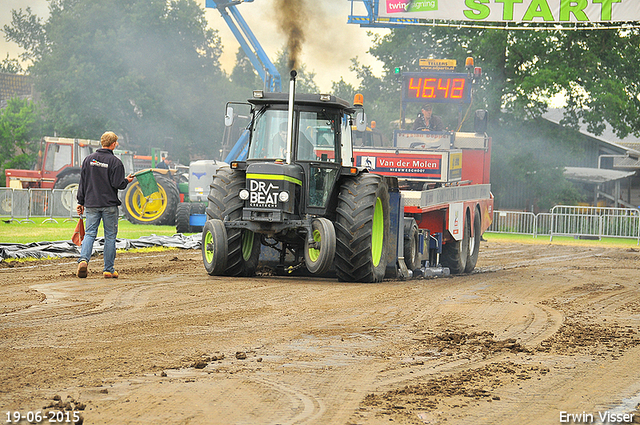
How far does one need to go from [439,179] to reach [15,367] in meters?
11.3

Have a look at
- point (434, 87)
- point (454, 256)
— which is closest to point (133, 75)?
point (434, 87)

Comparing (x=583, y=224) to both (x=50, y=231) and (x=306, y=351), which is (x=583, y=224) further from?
(x=306, y=351)

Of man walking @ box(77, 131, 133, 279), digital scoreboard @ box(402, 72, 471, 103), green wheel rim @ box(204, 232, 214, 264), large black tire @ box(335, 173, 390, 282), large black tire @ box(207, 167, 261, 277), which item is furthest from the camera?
digital scoreboard @ box(402, 72, 471, 103)

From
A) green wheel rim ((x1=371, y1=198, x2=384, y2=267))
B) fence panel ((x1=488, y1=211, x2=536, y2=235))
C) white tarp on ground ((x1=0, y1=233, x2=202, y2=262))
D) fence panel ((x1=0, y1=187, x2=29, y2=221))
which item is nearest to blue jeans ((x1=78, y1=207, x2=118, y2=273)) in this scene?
white tarp on ground ((x1=0, y1=233, x2=202, y2=262))

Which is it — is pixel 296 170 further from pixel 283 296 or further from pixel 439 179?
pixel 439 179

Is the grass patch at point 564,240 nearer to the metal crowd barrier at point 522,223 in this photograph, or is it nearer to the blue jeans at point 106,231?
the metal crowd barrier at point 522,223

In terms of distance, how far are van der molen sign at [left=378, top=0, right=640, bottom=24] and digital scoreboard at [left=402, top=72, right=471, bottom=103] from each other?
6374mm

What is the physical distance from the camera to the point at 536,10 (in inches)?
990

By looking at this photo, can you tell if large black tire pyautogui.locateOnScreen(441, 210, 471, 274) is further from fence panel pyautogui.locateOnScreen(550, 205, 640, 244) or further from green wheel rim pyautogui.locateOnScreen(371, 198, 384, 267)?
fence panel pyautogui.locateOnScreen(550, 205, 640, 244)

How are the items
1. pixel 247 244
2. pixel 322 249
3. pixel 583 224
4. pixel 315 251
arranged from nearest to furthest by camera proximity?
1. pixel 322 249
2. pixel 315 251
3. pixel 247 244
4. pixel 583 224

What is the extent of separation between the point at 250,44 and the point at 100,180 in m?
17.7

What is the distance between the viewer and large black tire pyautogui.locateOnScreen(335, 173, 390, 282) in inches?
442

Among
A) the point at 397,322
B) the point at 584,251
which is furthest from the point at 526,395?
the point at 584,251

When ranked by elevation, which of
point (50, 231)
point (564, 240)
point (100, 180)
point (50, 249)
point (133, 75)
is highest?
point (133, 75)
